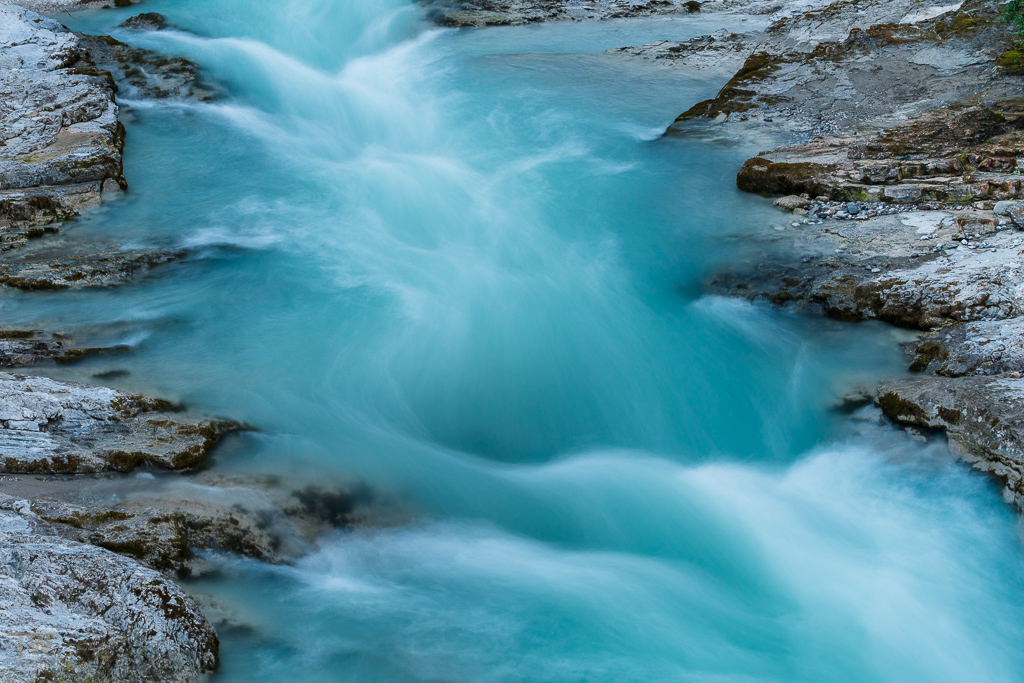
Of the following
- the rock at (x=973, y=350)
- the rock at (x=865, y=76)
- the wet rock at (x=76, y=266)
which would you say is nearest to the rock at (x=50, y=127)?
the wet rock at (x=76, y=266)

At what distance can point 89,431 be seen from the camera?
17.8 ft

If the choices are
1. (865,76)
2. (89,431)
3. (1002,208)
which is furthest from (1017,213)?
(89,431)

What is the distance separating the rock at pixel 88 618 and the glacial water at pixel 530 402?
0.40 m

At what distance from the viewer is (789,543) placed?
5730 mm

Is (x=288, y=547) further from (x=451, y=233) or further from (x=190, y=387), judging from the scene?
(x=451, y=233)

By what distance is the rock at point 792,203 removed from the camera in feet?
28.7

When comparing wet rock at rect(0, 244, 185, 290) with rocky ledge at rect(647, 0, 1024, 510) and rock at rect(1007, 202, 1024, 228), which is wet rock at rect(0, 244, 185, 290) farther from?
rock at rect(1007, 202, 1024, 228)

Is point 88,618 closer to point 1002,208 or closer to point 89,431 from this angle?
point 89,431

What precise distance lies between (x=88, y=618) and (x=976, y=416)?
643 cm

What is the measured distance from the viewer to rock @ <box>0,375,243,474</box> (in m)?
5.09

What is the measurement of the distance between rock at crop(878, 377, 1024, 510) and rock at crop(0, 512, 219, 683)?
18.7 ft

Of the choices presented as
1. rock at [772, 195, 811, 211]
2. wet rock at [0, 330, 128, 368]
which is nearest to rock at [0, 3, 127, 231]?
wet rock at [0, 330, 128, 368]

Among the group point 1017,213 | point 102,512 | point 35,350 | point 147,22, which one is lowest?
point 102,512

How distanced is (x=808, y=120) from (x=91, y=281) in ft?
30.5
